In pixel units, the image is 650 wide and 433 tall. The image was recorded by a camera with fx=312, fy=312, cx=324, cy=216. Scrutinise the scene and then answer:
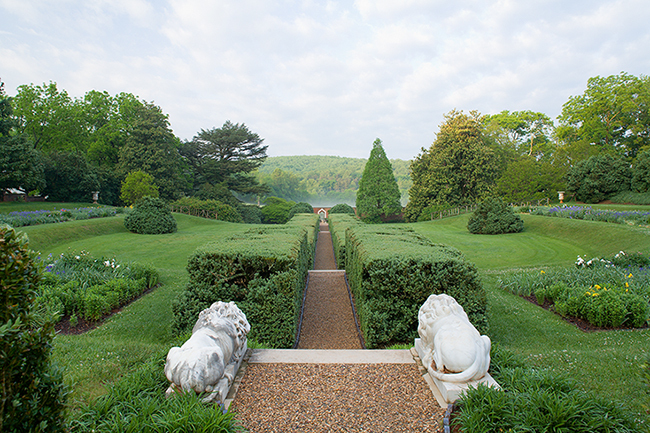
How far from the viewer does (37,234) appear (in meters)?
11.3

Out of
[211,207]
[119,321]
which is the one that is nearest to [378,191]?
[211,207]

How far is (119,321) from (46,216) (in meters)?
13.8

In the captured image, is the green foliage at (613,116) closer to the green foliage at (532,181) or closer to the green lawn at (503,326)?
the green foliage at (532,181)

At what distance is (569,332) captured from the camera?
15.9 ft

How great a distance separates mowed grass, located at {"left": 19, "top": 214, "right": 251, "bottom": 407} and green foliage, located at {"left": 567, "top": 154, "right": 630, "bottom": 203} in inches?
1136

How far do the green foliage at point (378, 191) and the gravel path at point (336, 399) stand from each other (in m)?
27.1

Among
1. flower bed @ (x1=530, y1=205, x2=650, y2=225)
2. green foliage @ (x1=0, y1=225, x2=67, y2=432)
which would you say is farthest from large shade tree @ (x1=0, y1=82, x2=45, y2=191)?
flower bed @ (x1=530, y1=205, x2=650, y2=225)

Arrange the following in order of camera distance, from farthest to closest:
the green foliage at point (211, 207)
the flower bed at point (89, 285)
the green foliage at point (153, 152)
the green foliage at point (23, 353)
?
the green foliage at point (153, 152) < the green foliage at point (211, 207) < the flower bed at point (89, 285) < the green foliage at point (23, 353)

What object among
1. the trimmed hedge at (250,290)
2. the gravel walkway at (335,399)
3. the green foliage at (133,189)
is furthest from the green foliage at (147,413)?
the green foliage at (133,189)

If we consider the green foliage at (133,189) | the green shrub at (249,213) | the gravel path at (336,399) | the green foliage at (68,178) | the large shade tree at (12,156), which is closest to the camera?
the gravel path at (336,399)

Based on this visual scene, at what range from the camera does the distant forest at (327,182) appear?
67.1 metres

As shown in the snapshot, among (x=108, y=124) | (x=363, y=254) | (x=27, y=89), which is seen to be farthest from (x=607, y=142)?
(x=27, y=89)

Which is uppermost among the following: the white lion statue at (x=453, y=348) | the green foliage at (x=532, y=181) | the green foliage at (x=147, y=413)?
the green foliage at (x=532, y=181)

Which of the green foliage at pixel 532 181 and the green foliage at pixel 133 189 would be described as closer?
the green foliage at pixel 133 189
